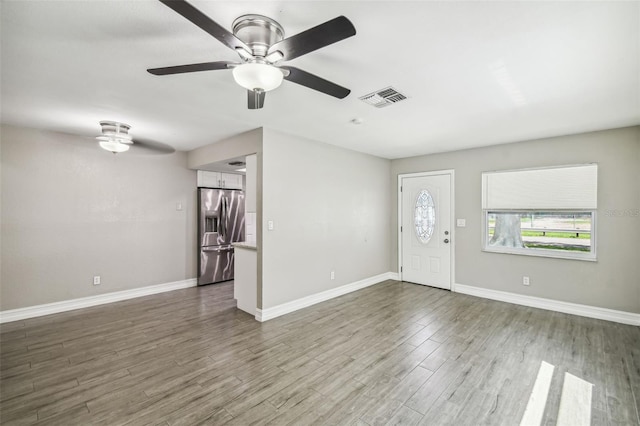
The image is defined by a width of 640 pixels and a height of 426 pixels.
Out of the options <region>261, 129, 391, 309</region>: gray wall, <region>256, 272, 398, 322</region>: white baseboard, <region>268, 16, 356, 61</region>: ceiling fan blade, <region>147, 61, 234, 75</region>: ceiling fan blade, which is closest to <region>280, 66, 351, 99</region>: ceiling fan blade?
<region>268, 16, 356, 61</region>: ceiling fan blade

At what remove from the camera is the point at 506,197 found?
4.48 meters

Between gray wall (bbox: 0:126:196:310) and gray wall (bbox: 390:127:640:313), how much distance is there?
17.1 feet

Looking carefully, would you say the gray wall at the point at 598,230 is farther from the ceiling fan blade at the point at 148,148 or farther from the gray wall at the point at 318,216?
the ceiling fan blade at the point at 148,148

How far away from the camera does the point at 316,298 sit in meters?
4.39

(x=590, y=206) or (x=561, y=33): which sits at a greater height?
(x=561, y=33)

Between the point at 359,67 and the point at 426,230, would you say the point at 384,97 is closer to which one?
the point at 359,67

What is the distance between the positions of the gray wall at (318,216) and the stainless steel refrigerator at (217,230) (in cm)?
223

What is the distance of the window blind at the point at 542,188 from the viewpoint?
3844 millimetres

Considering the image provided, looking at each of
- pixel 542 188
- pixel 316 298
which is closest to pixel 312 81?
pixel 316 298

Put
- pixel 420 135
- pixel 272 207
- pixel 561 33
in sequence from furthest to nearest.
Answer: pixel 420 135 < pixel 272 207 < pixel 561 33

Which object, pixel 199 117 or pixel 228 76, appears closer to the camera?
pixel 228 76

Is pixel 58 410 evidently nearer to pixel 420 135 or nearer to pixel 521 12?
pixel 521 12

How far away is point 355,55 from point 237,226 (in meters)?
4.65

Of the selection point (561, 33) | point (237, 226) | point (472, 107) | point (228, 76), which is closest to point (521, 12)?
point (561, 33)
